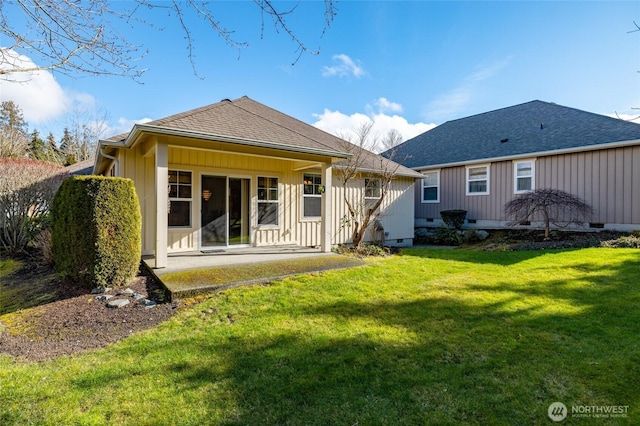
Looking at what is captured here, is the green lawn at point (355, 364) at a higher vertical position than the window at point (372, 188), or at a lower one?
lower

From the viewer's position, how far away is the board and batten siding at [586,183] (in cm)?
962

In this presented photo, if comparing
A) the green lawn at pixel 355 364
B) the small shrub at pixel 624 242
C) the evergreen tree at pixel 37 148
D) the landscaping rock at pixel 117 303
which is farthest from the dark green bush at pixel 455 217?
the evergreen tree at pixel 37 148

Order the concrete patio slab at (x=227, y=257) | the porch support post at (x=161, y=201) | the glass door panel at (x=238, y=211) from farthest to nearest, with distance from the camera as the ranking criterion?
the glass door panel at (x=238, y=211) < the concrete patio slab at (x=227, y=257) < the porch support post at (x=161, y=201)

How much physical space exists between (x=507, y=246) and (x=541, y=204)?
2.08 meters

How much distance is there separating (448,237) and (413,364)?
1053 cm

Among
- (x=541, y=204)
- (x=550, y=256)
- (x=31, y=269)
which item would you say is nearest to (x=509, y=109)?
(x=541, y=204)

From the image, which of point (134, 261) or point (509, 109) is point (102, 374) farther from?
point (509, 109)

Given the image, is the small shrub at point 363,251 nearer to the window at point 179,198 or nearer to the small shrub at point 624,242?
the window at point 179,198

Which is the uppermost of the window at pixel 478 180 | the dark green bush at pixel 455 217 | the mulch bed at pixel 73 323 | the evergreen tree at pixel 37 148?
the evergreen tree at pixel 37 148

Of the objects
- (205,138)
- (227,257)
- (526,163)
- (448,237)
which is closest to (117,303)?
(227,257)

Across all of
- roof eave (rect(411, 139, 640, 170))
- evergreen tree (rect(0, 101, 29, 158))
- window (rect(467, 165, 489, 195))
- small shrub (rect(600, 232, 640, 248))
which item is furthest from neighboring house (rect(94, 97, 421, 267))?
evergreen tree (rect(0, 101, 29, 158))

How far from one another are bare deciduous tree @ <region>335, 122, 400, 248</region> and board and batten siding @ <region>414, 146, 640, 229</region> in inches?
182

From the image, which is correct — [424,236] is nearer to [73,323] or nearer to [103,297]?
[103,297]

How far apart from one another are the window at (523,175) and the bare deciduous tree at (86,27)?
39.2 ft
